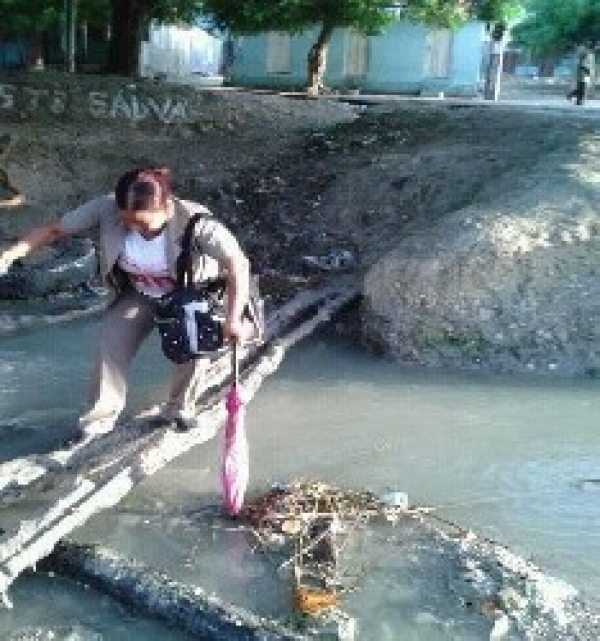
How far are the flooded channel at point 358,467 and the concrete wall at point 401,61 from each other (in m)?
21.5

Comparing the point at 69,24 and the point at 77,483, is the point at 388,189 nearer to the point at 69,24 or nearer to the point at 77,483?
the point at 77,483

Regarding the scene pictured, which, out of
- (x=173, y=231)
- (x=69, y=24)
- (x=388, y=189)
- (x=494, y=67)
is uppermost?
(x=69, y=24)

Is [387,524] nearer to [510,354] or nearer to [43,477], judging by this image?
[43,477]

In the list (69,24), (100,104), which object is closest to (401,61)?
(69,24)

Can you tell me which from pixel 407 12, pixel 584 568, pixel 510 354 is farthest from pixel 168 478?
pixel 407 12

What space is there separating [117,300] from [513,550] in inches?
92.6

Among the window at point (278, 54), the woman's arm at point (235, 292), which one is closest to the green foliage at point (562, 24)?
the window at point (278, 54)

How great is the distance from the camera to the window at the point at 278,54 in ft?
92.0

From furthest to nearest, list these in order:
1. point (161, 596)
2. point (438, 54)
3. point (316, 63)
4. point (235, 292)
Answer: point (438, 54), point (316, 63), point (235, 292), point (161, 596)

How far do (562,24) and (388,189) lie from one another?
15144 millimetres

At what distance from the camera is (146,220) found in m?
4.13

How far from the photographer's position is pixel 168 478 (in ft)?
16.0

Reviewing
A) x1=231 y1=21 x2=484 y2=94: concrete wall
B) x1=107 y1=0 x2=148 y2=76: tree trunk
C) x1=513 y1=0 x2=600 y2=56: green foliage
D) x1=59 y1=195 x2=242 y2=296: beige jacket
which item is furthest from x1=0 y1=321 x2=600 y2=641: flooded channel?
x1=231 y1=21 x2=484 y2=94: concrete wall

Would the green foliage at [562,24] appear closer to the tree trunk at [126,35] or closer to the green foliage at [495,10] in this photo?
the green foliage at [495,10]
